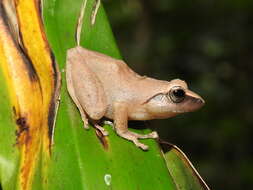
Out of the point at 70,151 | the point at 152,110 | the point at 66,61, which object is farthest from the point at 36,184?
the point at 152,110

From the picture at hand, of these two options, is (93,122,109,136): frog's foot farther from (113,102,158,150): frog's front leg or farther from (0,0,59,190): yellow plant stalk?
(0,0,59,190): yellow plant stalk

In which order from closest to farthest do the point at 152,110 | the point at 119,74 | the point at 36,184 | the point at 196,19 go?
the point at 36,184 < the point at 119,74 < the point at 152,110 < the point at 196,19

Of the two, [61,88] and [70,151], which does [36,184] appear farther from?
[61,88]

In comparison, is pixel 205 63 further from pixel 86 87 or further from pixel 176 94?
pixel 86 87

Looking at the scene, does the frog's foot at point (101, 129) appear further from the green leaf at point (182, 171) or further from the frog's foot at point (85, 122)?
the green leaf at point (182, 171)

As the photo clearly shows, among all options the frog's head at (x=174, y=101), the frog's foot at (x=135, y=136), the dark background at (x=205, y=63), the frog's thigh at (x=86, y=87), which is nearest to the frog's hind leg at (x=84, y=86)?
the frog's thigh at (x=86, y=87)

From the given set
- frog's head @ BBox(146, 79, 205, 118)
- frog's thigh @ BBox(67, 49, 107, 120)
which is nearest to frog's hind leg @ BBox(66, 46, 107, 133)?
frog's thigh @ BBox(67, 49, 107, 120)

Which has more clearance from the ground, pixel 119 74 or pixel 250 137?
pixel 119 74
